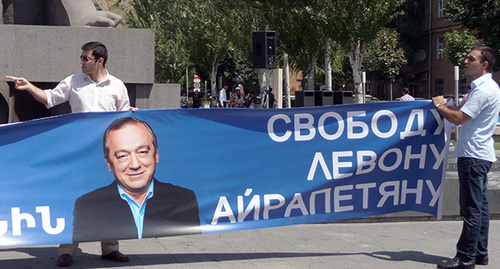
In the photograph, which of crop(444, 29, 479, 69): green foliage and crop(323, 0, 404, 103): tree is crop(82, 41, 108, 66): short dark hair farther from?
crop(444, 29, 479, 69): green foliage

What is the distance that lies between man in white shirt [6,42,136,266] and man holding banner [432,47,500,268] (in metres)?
2.86

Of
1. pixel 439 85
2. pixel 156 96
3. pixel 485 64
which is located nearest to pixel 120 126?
pixel 485 64

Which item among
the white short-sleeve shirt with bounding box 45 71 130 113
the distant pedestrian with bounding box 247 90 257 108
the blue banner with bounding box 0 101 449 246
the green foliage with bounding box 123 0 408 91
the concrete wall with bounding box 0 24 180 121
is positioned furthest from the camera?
the green foliage with bounding box 123 0 408 91

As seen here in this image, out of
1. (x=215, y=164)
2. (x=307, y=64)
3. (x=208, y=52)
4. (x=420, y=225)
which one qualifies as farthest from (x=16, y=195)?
(x=208, y=52)

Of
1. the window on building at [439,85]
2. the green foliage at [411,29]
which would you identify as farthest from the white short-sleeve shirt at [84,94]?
the green foliage at [411,29]

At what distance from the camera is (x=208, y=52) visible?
5600 centimetres

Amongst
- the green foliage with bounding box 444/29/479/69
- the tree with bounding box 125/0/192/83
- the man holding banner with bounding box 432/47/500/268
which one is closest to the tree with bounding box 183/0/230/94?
the tree with bounding box 125/0/192/83

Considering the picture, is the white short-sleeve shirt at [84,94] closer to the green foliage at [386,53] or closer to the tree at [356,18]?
the tree at [356,18]

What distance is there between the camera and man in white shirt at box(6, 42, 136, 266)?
5.77 m

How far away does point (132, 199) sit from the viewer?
5.63m

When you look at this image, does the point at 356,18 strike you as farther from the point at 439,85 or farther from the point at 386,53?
the point at 439,85

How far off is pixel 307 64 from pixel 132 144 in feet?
126

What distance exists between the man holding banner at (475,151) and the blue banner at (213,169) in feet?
1.65

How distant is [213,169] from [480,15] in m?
27.0
